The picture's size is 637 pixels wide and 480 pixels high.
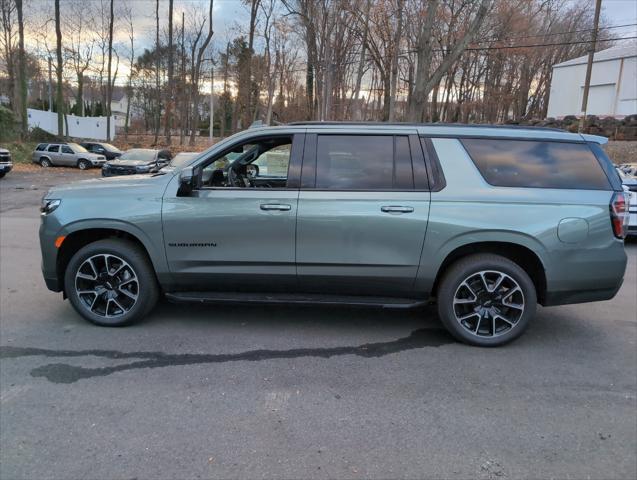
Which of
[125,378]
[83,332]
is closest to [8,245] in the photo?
[83,332]

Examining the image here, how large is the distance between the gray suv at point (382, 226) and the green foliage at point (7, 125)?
1340 inches

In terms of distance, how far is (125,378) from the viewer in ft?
11.7

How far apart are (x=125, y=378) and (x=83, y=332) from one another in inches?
44.8

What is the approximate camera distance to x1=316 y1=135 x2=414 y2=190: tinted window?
13.7ft

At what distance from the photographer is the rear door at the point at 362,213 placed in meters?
4.10

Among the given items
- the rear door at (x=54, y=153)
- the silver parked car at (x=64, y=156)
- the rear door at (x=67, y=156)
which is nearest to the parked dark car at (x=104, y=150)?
the silver parked car at (x=64, y=156)

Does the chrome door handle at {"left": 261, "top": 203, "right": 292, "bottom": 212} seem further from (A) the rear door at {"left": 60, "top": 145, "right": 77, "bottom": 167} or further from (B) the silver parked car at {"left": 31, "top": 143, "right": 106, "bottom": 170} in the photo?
(A) the rear door at {"left": 60, "top": 145, "right": 77, "bottom": 167}

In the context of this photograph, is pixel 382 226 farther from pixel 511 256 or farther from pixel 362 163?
pixel 511 256

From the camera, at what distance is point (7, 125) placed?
32.4m

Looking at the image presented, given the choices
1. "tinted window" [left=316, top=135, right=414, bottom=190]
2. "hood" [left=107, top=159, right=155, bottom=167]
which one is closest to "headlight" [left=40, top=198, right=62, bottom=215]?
"tinted window" [left=316, top=135, right=414, bottom=190]

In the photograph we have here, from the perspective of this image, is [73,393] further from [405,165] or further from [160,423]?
[405,165]

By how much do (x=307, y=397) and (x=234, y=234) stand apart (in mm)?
1605

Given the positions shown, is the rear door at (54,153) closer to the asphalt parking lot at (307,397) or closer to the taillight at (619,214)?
the asphalt parking lot at (307,397)

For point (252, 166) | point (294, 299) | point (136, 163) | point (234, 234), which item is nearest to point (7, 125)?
point (136, 163)
